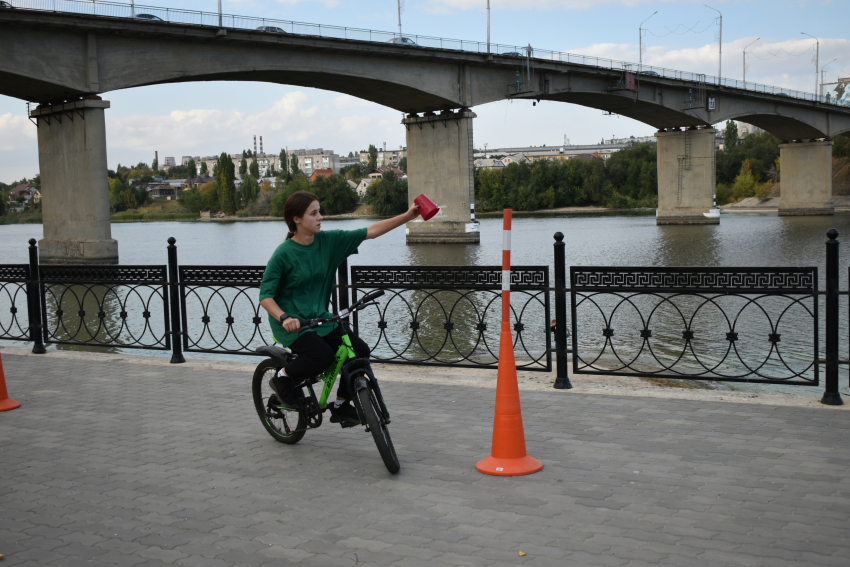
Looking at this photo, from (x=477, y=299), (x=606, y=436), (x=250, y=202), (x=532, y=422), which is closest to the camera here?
(x=606, y=436)

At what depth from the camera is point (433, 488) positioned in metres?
4.34

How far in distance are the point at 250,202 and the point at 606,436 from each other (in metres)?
89.3

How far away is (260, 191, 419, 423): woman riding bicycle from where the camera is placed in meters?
4.80

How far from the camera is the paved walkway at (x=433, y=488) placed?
355 cm

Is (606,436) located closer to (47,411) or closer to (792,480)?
(792,480)

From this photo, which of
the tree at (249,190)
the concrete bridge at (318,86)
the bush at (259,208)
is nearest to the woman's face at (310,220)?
the concrete bridge at (318,86)

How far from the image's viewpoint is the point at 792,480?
4262 millimetres

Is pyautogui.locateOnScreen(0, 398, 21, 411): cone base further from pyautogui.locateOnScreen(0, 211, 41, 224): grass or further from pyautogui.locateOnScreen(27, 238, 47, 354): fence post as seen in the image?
pyautogui.locateOnScreen(0, 211, 41, 224): grass

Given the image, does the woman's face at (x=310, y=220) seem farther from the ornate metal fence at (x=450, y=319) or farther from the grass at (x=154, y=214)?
the grass at (x=154, y=214)

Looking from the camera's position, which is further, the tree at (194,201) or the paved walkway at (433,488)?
the tree at (194,201)

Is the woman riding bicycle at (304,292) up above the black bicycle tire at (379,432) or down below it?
above

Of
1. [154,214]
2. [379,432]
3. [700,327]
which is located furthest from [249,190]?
[379,432]

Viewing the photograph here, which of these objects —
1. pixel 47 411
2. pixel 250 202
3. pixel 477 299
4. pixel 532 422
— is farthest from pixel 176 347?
pixel 250 202

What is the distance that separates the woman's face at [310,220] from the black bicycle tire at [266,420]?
977mm
